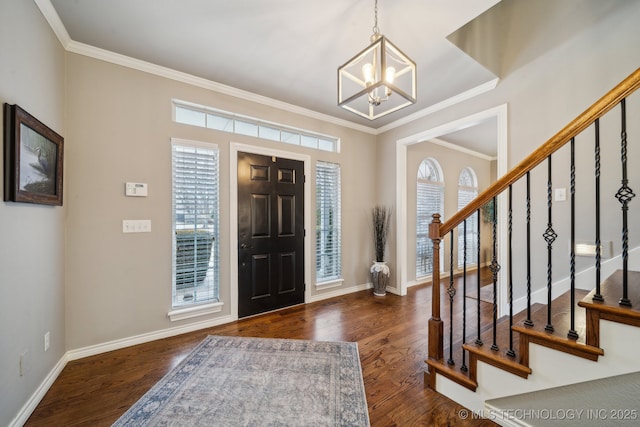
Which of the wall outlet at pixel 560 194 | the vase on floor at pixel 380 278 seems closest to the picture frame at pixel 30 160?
the vase on floor at pixel 380 278

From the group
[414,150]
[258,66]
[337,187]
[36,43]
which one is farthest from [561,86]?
[36,43]

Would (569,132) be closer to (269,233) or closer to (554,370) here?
(554,370)

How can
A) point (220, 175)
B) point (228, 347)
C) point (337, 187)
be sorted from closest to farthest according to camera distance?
point (228, 347) < point (220, 175) < point (337, 187)

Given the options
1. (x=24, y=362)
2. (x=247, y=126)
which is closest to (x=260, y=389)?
(x=24, y=362)

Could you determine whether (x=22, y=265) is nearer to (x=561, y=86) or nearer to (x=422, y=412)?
(x=422, y=412)

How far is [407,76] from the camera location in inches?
105

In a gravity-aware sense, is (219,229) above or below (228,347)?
above

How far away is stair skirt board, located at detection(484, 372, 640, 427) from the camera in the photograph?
1.13 meters

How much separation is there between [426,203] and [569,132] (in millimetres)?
3754

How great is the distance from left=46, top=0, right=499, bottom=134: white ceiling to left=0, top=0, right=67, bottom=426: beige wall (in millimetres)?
435

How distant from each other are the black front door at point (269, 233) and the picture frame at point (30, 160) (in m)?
1.52

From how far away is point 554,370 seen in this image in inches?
51.5

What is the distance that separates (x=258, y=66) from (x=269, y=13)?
69 cm

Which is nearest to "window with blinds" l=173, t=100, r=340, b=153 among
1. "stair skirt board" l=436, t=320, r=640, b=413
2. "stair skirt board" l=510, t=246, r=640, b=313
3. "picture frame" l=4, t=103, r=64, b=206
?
"picture frame" l=4, t=103, r=64, b=206
